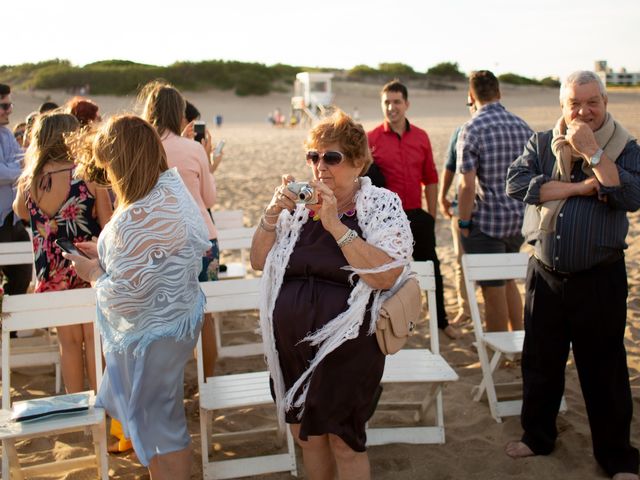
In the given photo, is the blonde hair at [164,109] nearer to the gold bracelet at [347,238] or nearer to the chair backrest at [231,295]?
the chair backrest at [231,295]

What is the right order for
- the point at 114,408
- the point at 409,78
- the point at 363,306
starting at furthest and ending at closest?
the point at 409,78, the point at 114,408, the point at 363,306

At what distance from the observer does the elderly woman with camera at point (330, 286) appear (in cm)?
306

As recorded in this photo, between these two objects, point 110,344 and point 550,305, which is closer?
point 110,344

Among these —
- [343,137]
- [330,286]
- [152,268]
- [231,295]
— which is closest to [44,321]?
[231,295]

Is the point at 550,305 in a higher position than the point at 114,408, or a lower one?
higher

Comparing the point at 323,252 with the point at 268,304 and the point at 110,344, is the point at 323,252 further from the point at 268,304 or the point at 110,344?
the point at 110,344

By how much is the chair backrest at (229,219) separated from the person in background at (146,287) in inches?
A: 156

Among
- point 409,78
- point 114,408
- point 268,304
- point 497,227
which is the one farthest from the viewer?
point 409,78

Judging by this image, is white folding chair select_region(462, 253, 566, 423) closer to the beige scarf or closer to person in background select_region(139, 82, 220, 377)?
the beige scarf

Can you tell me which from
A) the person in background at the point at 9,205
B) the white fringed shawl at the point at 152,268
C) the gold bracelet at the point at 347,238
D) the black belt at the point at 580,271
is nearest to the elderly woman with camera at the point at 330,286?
the gold bracelet at the point at 347,238

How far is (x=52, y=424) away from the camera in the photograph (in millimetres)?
3559

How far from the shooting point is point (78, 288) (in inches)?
174

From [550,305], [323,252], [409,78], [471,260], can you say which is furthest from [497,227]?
[409,78]

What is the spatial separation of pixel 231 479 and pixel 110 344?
1.25 m
